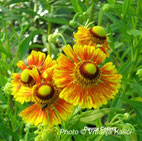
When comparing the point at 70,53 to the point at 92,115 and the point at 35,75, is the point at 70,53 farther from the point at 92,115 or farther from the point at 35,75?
the point at 92,115

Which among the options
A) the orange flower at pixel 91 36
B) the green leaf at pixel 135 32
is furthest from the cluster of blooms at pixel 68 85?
the green leaf at pixel 135 32

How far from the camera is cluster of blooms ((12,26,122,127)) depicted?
0.80 m

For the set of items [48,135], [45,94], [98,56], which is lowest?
[48,135]

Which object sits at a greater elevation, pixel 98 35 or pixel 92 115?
pixel 98 35

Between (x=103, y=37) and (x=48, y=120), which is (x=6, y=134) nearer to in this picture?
(x=48, y=120)

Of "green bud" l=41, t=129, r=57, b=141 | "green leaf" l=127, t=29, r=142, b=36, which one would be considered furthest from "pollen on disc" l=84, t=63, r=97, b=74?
"green leaf" l=127, t=29, r=142, b=36

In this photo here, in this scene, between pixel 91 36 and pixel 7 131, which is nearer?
pixel 91 36

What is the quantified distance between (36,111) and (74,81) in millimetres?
158

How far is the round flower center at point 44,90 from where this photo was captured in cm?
81

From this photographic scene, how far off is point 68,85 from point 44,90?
0.25ft

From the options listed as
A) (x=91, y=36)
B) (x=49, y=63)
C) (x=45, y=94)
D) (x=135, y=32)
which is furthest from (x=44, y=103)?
(x=135, y=32)

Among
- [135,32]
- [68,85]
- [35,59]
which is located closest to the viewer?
[68,85]

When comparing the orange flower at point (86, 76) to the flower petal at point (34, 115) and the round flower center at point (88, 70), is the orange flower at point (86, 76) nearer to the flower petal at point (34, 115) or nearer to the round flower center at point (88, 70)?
the round flower center at point (88, 70)

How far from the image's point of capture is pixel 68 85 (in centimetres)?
81
